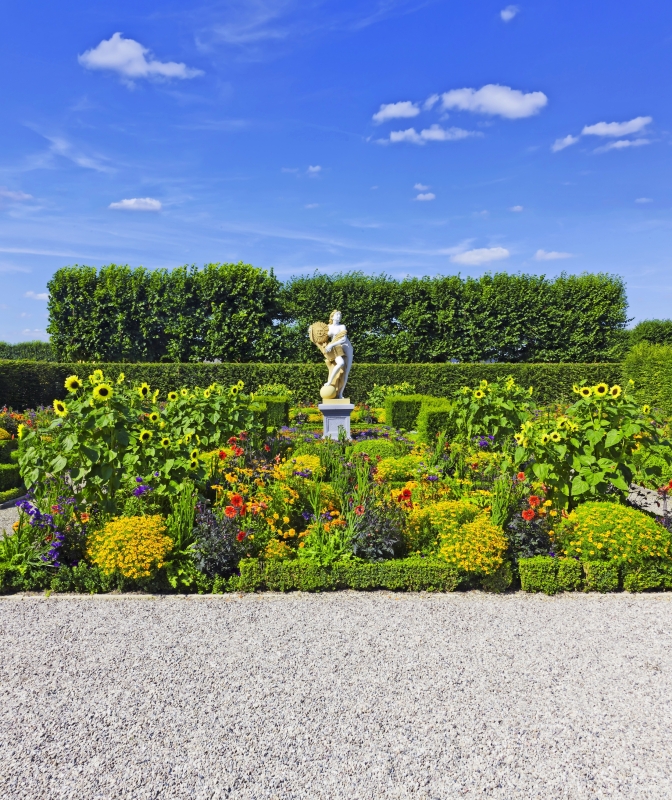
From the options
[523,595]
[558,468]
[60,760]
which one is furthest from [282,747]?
[558,468]

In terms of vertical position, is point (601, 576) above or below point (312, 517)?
below

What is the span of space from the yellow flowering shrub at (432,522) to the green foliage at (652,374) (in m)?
10.4

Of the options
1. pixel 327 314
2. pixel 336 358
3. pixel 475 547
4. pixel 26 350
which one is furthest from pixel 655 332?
pixel 26 350

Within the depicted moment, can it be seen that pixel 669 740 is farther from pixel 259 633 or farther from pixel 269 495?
pixel 269 495

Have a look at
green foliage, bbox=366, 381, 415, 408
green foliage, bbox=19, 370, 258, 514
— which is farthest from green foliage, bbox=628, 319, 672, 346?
green foliage, bbox=19, 370, 258, 514

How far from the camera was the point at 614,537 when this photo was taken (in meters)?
4.79

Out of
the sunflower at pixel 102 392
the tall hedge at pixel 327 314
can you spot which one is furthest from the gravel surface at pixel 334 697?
the tall hedge at pixel 327 314

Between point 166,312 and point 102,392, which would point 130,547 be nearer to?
point 102,392

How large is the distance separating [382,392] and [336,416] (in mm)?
6223

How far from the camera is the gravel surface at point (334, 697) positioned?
2.63m

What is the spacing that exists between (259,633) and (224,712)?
0.92 m

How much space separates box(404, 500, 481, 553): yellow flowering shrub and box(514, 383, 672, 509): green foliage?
74 cm

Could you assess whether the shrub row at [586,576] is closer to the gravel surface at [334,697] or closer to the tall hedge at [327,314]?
the gravel surface at [334,697]

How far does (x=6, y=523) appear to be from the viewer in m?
6.70
